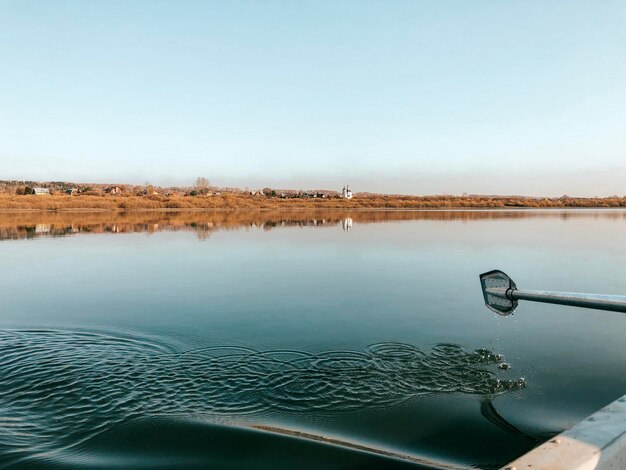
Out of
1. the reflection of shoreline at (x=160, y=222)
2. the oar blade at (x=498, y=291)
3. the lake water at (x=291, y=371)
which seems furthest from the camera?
the reflection of shoreline at (x=160, y=222)

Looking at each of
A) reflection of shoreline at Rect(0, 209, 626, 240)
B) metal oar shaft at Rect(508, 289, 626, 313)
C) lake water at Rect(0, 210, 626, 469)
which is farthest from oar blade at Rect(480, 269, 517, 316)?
reflection of shoreline at Rect(0, 209, 626, 240)

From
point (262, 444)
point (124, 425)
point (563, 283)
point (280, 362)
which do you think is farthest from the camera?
point (563, 283)

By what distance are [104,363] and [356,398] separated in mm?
2891

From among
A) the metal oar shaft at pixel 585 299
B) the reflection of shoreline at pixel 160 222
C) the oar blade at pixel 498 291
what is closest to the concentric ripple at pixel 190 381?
the oar blade at pixel 498 291

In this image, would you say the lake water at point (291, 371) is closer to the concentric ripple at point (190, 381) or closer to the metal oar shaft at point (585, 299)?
the concentric ripple at point (190, 381)

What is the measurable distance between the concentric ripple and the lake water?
0.07 feet

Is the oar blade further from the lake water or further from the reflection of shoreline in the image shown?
the reflection of shoreline

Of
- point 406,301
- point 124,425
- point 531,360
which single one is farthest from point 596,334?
point 124,425

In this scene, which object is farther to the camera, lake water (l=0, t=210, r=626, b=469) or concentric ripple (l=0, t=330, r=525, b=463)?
concentric ripple (l=0, t=330, r=525, b=463)

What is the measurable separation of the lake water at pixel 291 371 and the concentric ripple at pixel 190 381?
0.07ft

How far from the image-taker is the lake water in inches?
148

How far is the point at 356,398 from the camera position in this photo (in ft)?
15.1

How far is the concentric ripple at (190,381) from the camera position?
4258 millimetres

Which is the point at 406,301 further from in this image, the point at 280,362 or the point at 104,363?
the point at 104,363
